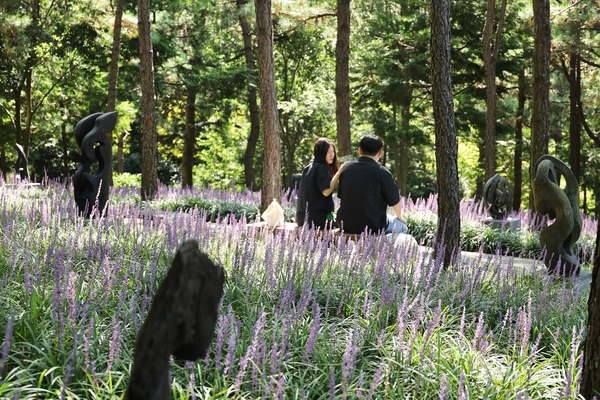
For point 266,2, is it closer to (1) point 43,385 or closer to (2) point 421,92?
(1) point 43,385

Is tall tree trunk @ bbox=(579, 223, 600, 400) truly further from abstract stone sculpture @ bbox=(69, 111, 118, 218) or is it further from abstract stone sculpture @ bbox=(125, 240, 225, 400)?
abstract stone sculpture @ bbox=(69, 111, 118, 218)

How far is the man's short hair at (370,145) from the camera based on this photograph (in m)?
8.55

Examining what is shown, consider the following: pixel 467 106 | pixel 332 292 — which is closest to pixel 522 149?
pixel 467 106

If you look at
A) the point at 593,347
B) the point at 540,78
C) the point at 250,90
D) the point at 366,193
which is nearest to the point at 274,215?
the point at 366,193

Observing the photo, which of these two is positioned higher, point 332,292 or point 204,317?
point 204,317

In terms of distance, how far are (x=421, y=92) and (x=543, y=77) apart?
1183 cm

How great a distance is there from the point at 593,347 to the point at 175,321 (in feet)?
8.22

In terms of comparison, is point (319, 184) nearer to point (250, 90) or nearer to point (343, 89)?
point (343, 89)

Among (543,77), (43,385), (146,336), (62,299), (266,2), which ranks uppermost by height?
(266,2)

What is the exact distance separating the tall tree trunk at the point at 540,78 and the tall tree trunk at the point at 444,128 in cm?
496

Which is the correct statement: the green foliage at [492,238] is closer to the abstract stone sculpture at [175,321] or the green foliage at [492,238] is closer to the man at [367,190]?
the man at [367,190]

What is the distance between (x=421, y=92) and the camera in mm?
23828

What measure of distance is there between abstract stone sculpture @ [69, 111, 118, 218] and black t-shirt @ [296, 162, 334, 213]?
9.76 feet

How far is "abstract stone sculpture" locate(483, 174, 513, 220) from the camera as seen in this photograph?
42.8 feet
